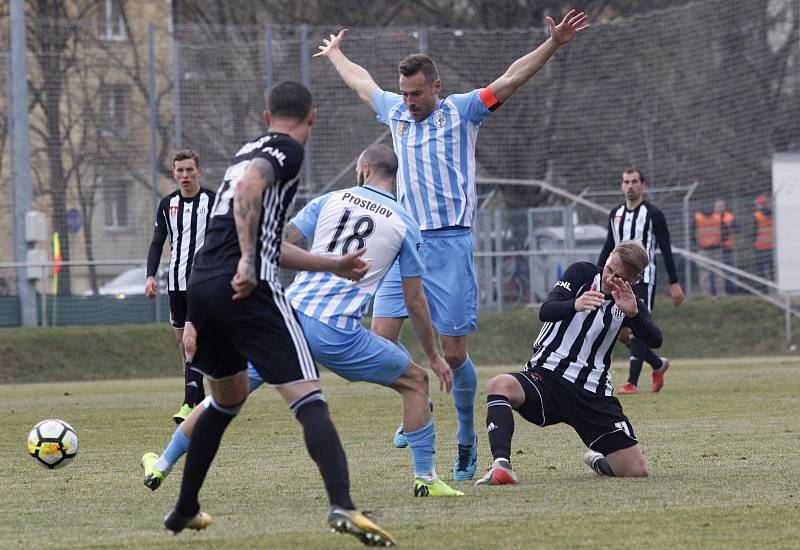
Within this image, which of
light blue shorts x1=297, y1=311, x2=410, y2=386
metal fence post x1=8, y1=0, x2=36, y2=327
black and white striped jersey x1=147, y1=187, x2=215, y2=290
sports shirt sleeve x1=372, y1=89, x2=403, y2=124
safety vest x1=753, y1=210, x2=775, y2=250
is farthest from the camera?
safety vest x1=753, y1=210, x2=775, y2=250

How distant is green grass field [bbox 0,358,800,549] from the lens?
609 centimetres

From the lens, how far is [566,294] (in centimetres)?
832

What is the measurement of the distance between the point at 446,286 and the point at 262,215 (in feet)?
9.57

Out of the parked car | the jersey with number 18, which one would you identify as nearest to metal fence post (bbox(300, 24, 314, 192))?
the parked car

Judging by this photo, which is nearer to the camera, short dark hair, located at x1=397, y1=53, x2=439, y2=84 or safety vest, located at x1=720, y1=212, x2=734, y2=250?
short dark hair, located at x1=397, y1=53, x2=439, y2=84

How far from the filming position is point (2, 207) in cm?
2562

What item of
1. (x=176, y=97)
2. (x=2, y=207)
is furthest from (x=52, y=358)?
(x=176, y=97)

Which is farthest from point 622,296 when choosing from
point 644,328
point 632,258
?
point 644,328

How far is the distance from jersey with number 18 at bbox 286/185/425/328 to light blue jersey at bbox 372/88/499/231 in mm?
1358

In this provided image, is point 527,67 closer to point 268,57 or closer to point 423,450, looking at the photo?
point 423,450

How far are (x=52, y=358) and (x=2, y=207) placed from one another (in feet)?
15.3

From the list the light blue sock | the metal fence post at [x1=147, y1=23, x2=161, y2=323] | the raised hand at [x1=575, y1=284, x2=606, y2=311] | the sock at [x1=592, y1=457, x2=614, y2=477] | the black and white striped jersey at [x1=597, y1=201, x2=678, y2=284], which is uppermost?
the metal fence post at [x1=147, y1=23, x2=161, y2=323]

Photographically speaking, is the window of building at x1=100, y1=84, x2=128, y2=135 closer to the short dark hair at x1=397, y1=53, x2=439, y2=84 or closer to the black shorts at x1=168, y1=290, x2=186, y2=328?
the black shorts at x1=168, y1=290, x2=186, y2=328

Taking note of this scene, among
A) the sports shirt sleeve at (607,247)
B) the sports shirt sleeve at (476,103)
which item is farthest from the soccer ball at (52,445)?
the sports shirt sleeve at (607,247)
